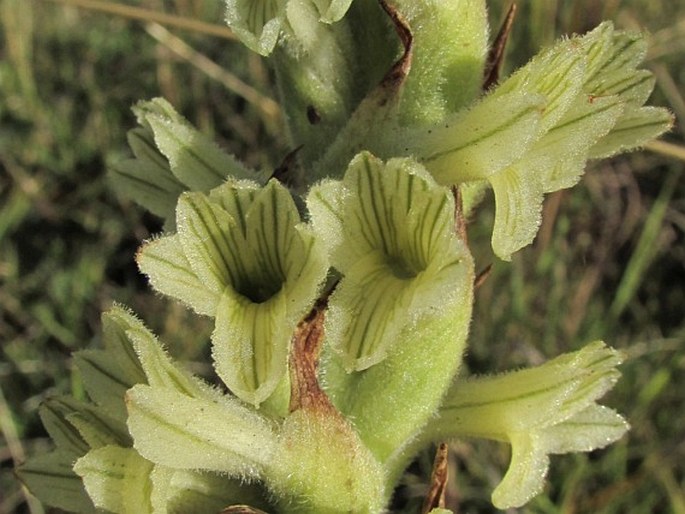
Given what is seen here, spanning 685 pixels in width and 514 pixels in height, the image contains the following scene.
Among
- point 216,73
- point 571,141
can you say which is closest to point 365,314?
point 571,141

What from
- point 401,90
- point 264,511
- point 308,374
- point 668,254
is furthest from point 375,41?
point 668,254

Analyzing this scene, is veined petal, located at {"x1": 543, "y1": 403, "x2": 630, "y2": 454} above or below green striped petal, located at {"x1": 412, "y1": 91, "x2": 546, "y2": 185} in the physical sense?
below

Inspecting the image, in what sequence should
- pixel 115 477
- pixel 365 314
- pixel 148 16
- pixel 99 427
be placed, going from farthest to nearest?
pixel 148 16 < pixel 99 427 < pixel 115 477 < pixel 365 314

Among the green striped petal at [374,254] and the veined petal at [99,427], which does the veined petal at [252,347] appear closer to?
the green striped petal at [374,254]

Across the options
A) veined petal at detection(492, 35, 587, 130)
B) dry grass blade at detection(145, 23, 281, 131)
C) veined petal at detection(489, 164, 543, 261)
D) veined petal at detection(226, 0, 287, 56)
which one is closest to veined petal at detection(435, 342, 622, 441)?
veined petal at detection(489, 164, 543, 261)

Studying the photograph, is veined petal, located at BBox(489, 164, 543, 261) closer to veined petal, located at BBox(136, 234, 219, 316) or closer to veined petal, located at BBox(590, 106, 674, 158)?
veined petal, located at BBox(590, 106, 674, 158)

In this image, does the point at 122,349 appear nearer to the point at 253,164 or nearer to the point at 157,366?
the point at 157,366
